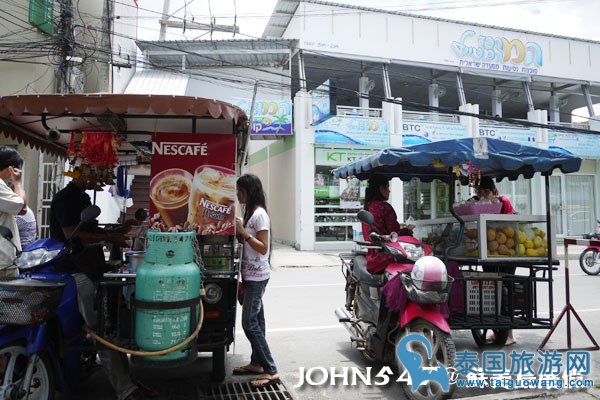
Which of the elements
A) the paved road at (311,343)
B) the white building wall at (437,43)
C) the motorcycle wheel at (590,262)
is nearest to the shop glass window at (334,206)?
the white building wall at (437,43)

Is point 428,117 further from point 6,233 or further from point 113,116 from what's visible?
point 6,233

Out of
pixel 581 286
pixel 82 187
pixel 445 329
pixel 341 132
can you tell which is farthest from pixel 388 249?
pixel 341 132

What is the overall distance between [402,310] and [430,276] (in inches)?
16.6

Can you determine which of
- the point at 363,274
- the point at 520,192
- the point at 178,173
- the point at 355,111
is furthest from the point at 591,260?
the point at 178,173

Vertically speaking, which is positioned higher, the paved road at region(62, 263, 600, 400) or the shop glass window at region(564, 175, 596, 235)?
the shop glass window at region(564, 175, 596, 235)

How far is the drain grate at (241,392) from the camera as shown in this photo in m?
3.64

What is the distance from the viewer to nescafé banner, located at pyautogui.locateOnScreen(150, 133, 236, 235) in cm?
361

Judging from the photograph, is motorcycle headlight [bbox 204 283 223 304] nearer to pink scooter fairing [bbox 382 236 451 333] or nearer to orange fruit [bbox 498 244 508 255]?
pink scooter fairing [bbox 382 236 451 333]

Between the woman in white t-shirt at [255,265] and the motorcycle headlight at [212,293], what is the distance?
0.28 m

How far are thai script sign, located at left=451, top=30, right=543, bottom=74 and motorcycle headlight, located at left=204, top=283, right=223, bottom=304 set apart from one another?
17324mm

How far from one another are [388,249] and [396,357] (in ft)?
3.24

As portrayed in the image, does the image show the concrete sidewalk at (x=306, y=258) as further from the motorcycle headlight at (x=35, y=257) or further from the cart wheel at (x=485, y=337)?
the motorcycle headlight at (x=35, y=257)

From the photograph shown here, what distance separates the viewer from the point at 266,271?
12.6 feet

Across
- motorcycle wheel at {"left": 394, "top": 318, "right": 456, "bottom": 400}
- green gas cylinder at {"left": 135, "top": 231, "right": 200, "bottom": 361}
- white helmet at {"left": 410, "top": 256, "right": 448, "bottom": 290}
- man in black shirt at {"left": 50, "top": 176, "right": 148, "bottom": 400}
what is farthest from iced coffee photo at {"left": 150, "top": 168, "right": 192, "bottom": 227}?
motorcycle wheel at {"left": 394, "top": 318, "right": 456, "bottom": 400}
